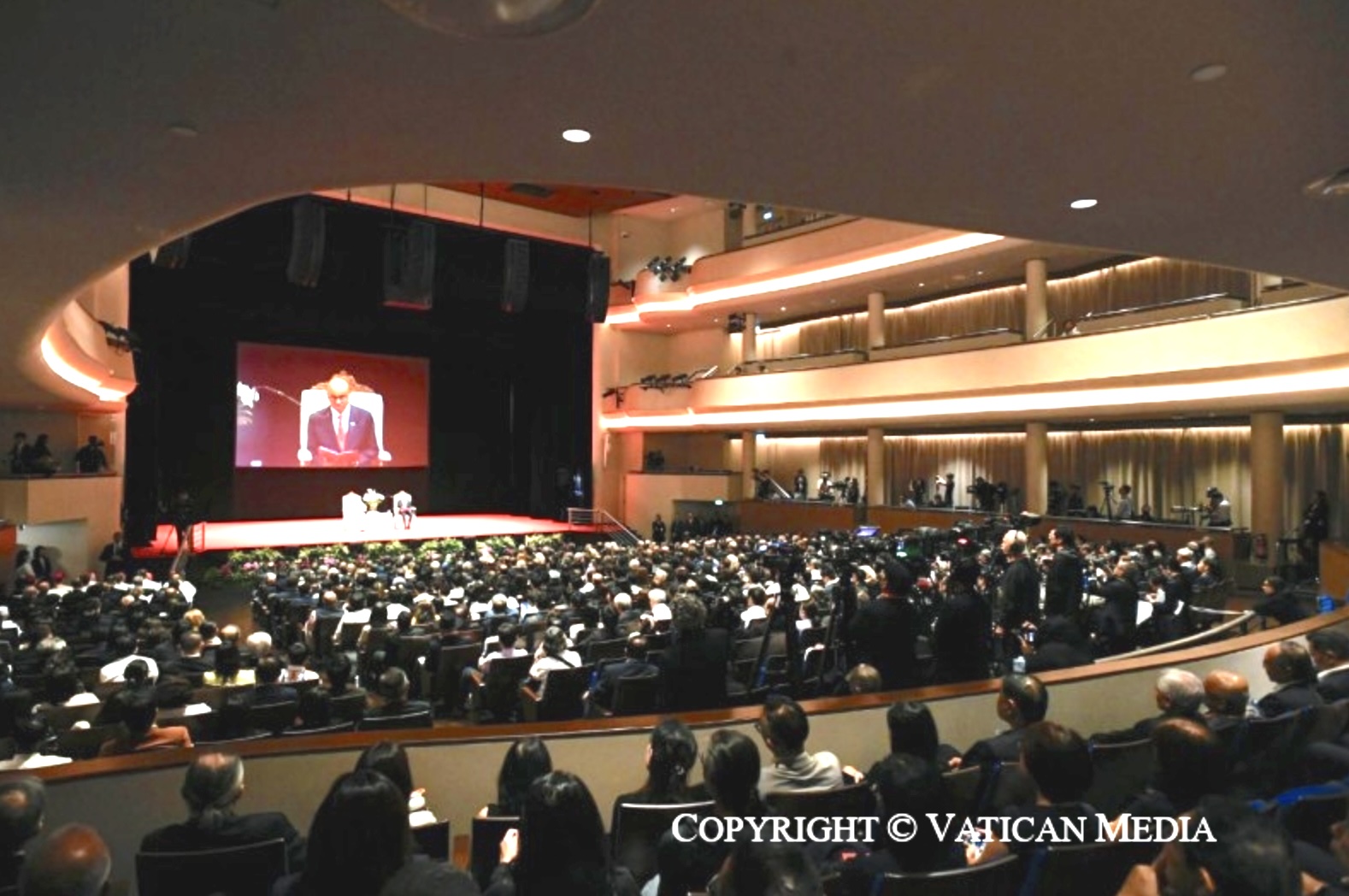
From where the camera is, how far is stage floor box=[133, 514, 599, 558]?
16641 mm

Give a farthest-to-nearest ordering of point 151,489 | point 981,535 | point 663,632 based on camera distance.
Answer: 1. point 151,489
2. point 981,535
3. point 663,632

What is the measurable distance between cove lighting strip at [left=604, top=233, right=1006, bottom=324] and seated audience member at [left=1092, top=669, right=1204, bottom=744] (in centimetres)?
1211

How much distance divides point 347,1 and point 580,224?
24.0 m

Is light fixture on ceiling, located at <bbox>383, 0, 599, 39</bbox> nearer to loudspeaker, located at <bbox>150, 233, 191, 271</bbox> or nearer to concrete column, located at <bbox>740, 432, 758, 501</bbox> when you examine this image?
loudspeaker, located at <bbox>150, 233, 191, 271</bbox>

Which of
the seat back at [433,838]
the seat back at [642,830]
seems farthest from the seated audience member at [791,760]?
the seat back at [433,838]

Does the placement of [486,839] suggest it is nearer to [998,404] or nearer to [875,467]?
[998,404]

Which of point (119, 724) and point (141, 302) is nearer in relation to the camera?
point (119, 724)

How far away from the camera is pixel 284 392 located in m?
20.9

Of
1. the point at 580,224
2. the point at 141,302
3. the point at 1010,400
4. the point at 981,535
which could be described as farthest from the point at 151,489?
the point at 1010,400

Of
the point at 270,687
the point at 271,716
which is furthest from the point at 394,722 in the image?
the point at 270,687

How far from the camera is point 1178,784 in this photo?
102 inches

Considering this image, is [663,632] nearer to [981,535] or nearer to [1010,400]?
[981,535]

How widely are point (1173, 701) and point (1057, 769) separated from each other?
1.67 metres

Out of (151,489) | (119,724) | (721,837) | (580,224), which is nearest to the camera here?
(721,837)
